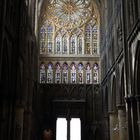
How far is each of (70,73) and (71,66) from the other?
32.0 inches

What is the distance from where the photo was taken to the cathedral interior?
69.6 ft

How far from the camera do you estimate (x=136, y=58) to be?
63.2ft

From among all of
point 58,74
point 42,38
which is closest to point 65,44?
point 42,38

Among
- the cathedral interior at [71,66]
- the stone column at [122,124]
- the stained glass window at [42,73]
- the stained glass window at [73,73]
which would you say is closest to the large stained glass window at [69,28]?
the cathedral interior at [71,66]

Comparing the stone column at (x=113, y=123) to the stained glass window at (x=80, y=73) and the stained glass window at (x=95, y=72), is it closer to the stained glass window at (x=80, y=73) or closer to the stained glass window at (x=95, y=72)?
the stained glass window at (x=95, y=72)

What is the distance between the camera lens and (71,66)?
116 feet

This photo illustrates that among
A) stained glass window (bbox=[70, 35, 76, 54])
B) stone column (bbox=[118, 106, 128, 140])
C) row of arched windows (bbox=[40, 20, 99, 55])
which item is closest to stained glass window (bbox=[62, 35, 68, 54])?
row of arched windows (bbox=[40, 20, 99, 55])

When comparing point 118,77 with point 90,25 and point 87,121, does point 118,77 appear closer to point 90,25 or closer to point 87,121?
point 87,121

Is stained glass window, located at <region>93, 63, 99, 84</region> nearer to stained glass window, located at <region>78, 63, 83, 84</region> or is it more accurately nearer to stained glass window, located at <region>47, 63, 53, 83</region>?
stained glass window, located at <region>78, 63, 83, 84</region>

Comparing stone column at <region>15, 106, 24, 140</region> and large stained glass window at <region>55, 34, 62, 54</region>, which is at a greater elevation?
large stained glass window at <region>55, 34, 62, 54</region>

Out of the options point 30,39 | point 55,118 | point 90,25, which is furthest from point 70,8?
point 55,118

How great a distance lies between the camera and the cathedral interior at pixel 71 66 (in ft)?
69.6

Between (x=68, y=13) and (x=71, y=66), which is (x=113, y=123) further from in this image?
(x=68, y=13)

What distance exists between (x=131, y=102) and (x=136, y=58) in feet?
9.17
